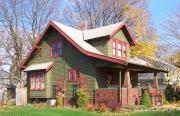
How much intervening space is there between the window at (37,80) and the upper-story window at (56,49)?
84.4 inches

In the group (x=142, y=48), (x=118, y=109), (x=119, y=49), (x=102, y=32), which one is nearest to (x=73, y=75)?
(x=102, y=32)

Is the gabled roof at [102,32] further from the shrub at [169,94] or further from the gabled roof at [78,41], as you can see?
the shrub at [169,94]

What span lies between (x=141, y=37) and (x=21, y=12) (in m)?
17.1

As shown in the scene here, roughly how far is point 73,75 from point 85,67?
68.0 inches

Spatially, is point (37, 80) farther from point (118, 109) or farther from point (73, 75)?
point (118, 109)

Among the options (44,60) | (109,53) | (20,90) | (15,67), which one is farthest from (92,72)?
(15,67)

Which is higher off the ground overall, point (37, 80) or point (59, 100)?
point (37, 80)

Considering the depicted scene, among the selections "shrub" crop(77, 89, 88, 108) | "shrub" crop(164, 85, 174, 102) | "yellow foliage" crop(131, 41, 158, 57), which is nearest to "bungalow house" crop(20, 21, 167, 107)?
"shrub" crop(77, 89, 88, 108)

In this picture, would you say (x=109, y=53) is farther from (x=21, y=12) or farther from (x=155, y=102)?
(x=21, y=12)

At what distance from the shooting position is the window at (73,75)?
28.3 metres

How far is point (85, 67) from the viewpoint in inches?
1079

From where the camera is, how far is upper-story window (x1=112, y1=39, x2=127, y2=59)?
30.0 metres

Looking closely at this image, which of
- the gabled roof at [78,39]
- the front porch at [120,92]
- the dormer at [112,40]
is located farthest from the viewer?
the dormer at [112,40]

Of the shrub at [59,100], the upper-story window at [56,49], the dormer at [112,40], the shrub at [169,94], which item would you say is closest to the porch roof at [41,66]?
the upper-story window at [56,49]
